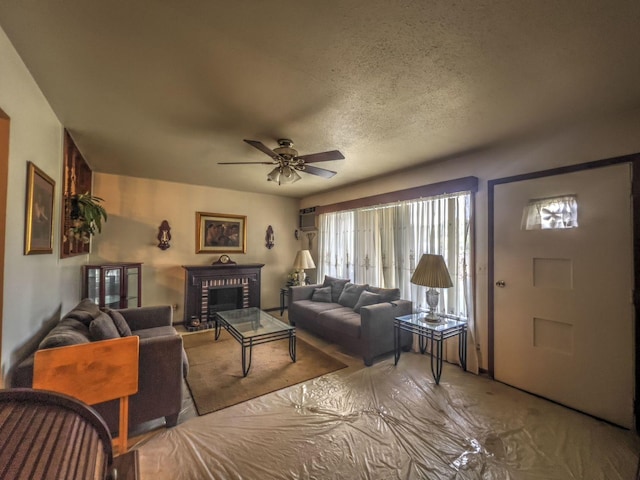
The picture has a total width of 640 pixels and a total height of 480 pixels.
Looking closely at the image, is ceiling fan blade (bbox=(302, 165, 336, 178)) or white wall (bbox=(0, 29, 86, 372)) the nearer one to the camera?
white wall (bbox=(0, 29, 86, 372))

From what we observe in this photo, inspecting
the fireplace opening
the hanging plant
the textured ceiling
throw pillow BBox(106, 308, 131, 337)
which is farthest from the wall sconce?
throw pillow BBox(106, 308, 131, 337)

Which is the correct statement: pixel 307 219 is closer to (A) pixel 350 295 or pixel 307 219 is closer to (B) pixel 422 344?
(A) pixel 350 295

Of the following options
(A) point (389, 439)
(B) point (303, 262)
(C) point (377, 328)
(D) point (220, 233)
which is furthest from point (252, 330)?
(D) point (220, 233)

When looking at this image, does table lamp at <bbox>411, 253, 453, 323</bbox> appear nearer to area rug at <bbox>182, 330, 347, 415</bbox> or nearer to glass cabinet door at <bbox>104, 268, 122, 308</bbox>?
area rug at <bbox>182, 330, 347, 415</bbox>

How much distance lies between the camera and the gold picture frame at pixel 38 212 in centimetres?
173

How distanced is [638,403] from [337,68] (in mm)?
3197

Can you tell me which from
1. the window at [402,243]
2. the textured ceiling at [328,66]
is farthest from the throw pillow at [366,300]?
the textured ceiling at [328,66]

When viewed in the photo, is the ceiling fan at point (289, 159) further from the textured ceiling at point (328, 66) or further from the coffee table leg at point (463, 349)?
the coffee table leg at point (463, 349)

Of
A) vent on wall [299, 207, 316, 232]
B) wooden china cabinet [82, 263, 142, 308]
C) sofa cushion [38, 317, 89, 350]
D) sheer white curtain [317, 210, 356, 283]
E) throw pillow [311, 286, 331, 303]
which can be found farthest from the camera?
vent on wall [299, 207, 316, 232]

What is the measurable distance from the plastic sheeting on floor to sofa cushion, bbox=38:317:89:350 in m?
0.85

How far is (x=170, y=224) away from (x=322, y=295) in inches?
112

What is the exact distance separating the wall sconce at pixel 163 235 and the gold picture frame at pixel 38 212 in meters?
2.34

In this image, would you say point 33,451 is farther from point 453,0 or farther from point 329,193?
point 329,193

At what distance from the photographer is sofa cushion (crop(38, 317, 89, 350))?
1.59 meters
